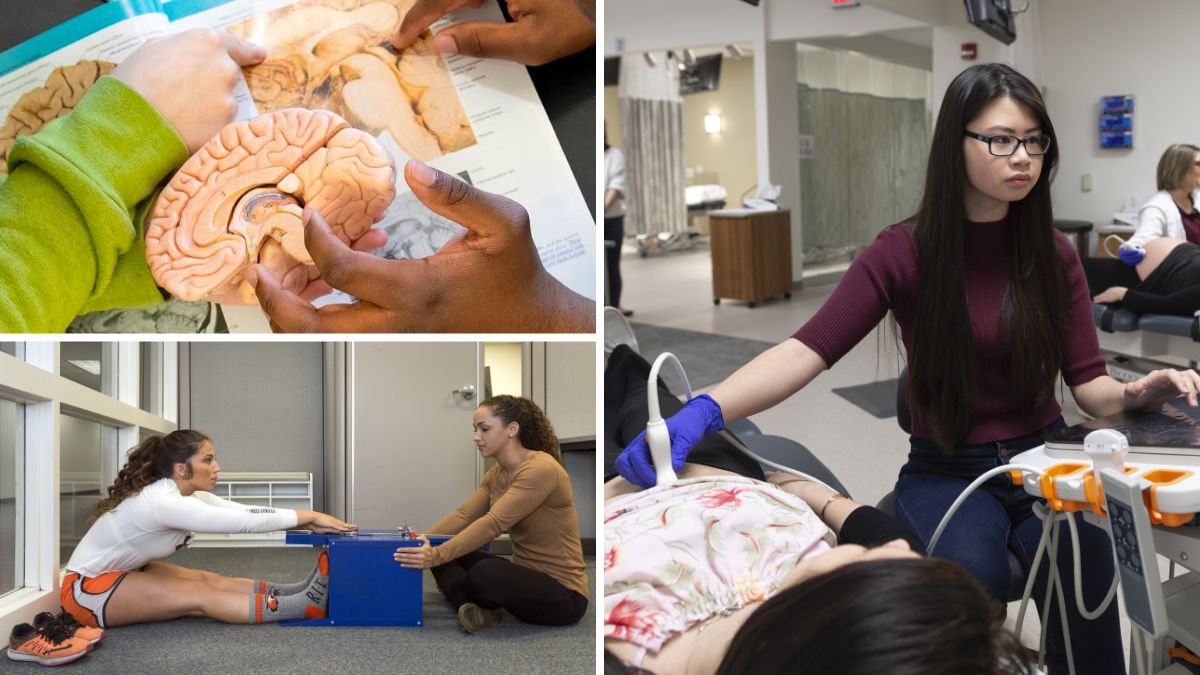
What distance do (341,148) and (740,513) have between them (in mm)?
635

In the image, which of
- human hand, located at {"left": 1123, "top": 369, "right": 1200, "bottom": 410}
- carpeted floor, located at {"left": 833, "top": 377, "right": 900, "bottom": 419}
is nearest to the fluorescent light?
human hand, located at {"left": 1123, "top": 369, "right": 1200, "bottom": 410}

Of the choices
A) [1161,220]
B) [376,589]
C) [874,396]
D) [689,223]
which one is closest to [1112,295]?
[1161,220]

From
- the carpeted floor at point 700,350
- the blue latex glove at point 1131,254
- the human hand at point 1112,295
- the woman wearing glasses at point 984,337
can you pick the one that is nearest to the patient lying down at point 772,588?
the woman wearing glasses at point 984,337

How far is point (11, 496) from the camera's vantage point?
2.06m

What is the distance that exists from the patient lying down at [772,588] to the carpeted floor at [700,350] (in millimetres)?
2958

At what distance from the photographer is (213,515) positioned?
2184 millimetres

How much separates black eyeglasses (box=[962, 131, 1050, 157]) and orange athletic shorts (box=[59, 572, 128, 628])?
2.02 meters

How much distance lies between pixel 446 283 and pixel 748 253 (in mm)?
5909

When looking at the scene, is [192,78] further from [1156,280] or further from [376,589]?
[1156,280]

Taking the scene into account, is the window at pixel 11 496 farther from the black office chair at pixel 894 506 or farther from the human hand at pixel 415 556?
the black office chair at pixel 894 506

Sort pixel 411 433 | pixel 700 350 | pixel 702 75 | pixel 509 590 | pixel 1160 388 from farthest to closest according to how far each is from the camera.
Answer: pixel 702 75 → pixel 700 350 → pixel 411 433 → pixel 509 590 → pixel 1160 388

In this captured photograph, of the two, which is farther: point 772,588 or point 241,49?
point 241,49

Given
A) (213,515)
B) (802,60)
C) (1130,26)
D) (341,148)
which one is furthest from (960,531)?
(802,60)

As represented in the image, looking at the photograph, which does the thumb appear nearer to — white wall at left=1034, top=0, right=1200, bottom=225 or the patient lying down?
the patient lying down
